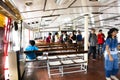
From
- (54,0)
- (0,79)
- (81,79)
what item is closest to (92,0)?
(54,0)

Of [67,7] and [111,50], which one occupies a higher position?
[67,7]

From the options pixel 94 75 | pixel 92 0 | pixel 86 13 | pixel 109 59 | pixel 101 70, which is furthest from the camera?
pixel 86 13

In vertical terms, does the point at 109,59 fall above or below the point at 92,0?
below

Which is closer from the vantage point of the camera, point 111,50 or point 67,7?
point 111,50

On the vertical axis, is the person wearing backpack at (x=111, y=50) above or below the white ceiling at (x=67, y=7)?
below

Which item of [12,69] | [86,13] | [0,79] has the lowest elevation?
[0,79]

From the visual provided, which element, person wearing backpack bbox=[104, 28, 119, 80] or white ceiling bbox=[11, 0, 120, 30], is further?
white ceiling bbox=[11, 0, 120, 30]

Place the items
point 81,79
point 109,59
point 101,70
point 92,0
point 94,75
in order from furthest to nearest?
point 101,70 → point 94,75 → point 81,79 → point 92,0 → point 109,59

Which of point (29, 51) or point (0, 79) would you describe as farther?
point (29, 51)

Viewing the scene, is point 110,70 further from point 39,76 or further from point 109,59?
point 39,76

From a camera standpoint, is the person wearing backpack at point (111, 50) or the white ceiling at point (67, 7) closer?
the person wearing backpack at point (111, 50)

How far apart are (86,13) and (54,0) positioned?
2087mm

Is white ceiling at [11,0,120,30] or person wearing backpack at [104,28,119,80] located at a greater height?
white ceiling at [11,0,120,30]

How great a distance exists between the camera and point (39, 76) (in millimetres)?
5277
